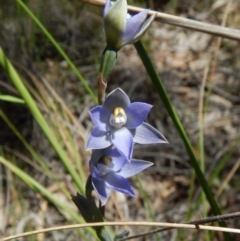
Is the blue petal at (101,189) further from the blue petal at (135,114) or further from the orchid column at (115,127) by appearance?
the blue petal at (135,114)

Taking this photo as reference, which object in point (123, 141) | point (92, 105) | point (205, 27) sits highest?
point (205, 27)

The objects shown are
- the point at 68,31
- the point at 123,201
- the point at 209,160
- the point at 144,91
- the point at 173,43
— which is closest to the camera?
the point at 123,201

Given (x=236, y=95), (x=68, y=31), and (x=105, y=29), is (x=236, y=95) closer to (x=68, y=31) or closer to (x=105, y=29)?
(x=68, y=31)

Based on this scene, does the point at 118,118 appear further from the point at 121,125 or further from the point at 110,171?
the point at 110,171

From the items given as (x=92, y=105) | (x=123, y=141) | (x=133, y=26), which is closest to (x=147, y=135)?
(x=123, y=141)

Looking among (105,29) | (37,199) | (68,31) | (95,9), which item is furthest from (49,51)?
(105,29)

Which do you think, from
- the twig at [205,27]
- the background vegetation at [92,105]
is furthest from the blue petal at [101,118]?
the background vegetation at [92,105]

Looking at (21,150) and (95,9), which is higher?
(95,9)

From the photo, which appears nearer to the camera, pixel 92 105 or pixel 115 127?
pixel 115 127
